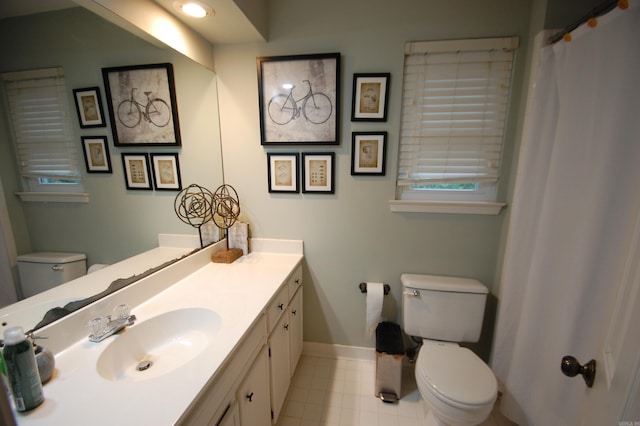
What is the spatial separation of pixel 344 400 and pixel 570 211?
5.13 feet

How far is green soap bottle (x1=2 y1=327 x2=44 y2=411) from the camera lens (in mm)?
592

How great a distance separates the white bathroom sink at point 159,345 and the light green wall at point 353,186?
2.67 feet

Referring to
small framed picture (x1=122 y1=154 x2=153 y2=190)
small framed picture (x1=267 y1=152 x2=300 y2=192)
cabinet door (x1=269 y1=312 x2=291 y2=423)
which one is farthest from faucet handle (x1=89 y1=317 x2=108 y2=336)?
small framed picture (x1=267 y1=152 x2=300 y2=192)

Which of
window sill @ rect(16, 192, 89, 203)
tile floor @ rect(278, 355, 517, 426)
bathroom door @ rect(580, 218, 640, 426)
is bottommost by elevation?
tile floor @ rect(278, 355, 517, 426)

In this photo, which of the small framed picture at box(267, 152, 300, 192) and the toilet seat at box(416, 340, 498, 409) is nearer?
the toilet seat at box(416, 340, 498, 409)

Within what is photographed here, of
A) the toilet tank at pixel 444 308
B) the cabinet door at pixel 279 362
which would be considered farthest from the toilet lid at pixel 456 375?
the cabinet door at pixel 279 362

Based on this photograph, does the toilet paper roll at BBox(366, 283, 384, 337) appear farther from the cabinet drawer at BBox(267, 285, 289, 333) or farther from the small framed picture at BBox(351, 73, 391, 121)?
the small framed picture at BBox(351, 73, 391, 121)

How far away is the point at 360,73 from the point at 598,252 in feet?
4.49

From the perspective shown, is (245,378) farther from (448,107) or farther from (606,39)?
(606,39)

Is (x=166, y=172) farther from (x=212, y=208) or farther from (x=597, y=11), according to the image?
(x=597, y=11)

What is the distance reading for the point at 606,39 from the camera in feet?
2.91

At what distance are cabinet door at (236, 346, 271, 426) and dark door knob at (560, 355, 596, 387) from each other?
39.3 inches

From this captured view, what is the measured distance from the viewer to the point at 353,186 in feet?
5.36

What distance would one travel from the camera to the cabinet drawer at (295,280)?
151 centimetres
